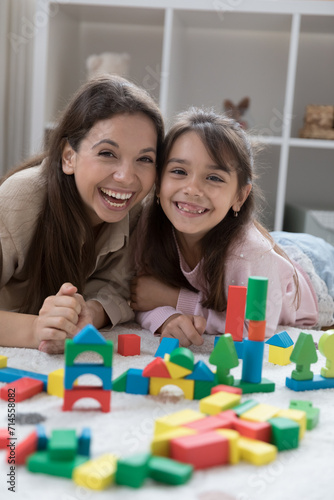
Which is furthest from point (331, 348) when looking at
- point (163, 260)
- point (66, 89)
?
point (66, 89)

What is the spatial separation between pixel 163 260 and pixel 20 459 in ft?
2.53

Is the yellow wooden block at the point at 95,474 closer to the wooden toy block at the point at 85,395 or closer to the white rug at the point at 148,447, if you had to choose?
the white rug at the point at 148,447

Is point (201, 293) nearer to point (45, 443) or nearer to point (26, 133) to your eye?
point (45, 443)

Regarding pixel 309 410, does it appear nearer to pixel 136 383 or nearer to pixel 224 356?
pixel 224 356

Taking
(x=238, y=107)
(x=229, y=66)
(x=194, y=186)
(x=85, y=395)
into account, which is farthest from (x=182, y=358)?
(x=229, y=66)

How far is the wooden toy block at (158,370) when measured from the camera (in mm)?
791

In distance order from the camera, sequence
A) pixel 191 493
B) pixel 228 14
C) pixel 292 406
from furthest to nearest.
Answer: pixel 228 14 < pixel 292 406 < pixel 191 493

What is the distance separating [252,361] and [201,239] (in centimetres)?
49

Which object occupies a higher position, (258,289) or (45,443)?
(258,289)

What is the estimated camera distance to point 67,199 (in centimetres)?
118

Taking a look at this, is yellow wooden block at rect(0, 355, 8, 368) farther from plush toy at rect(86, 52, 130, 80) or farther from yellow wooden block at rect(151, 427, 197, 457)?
plush toy at rect(86, 52, 130, 80)

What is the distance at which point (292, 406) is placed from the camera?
2.48 ft

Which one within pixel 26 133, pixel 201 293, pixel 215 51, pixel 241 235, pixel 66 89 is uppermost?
pixel 215 51

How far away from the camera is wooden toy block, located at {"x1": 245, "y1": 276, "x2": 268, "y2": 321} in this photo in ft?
2.62
